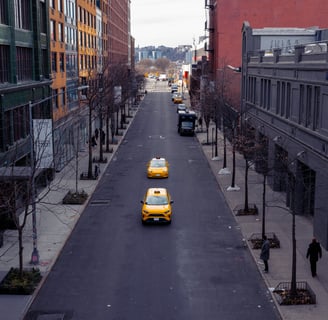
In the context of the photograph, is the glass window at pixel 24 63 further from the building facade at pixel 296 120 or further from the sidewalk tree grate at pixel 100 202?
the building facade at pixel 296 120

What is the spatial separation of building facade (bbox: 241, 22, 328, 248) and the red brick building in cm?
2512

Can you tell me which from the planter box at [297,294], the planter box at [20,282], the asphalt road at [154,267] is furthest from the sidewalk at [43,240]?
the planter box at [297,294]

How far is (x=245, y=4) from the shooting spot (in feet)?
226

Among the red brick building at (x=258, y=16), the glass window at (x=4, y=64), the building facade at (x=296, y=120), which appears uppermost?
the red brick building at (x=258, y=16)

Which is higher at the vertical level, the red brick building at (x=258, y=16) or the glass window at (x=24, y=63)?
the red brick building at (x=258, y=16)

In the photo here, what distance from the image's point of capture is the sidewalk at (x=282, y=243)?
1738 centimetres

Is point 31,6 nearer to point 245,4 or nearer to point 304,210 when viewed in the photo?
point 304,210

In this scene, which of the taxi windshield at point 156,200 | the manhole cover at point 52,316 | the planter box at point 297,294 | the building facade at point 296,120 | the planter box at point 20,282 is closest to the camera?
the manhole cover at point 52,316

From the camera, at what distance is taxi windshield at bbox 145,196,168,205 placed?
93.8 feet

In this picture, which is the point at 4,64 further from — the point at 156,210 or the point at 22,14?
the point at 156,210

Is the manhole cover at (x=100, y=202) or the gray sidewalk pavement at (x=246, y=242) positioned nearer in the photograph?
the gray sidewalk pavement at (x=246, y=242)

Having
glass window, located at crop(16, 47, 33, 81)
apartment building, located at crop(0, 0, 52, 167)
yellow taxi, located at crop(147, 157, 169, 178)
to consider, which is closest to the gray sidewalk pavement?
apartment building, located at crop(0, 0, 52, 167)

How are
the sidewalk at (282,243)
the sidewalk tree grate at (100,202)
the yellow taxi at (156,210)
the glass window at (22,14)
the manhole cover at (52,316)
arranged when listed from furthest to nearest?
the glass window at (22,14) → the sidewalk tree grate at (100,202) → the yellow taxi at (156,210) → the sidewalk at (282,243) → the manhole cover at (52,316)

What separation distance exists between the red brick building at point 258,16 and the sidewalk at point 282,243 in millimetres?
34251
